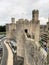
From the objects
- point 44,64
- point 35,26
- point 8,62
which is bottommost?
point 8,62

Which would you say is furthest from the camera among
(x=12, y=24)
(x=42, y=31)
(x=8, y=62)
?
(x=12, y=24)

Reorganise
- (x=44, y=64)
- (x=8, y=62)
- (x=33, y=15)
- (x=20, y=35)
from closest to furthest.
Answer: (x=44, y=64)
(x=20, y=35)
(x=33, y=15)
(x=8, y=62)

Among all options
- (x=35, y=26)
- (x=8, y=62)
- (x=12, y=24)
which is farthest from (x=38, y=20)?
(x=12, y=24)

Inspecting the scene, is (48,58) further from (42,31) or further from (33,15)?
(42,31)

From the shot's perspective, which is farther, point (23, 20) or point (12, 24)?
point (12, 24)

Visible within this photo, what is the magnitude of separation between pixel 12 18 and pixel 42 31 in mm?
7618

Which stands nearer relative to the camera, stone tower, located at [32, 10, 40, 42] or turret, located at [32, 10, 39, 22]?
stone tower, located at [32, 10, 40, 42]

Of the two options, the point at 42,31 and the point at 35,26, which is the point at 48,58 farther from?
the point at 42,31

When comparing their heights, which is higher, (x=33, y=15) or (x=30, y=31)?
(x=33, y=15)

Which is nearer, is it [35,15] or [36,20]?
[36,20]

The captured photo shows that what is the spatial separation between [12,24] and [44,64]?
2284 cm

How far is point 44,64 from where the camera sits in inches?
237

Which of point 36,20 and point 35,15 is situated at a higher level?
point 35,15

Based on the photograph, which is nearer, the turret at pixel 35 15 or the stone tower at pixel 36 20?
the stone tower at pixel 36 20
